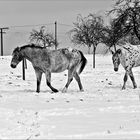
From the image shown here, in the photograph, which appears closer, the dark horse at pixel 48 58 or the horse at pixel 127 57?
the dark horse at pixel 48 58

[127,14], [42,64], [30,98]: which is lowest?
[30,98]

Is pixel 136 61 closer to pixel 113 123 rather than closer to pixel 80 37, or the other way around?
pixel 113 123

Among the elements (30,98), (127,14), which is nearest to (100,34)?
(127,14)

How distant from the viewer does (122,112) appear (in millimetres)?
7707

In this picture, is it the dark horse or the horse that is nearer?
the dark horse

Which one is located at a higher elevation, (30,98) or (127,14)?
(127,14)

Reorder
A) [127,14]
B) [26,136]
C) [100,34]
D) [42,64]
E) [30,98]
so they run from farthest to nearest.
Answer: [100,34]
[127,14]
[42,64]
[30,98]
[26,136]

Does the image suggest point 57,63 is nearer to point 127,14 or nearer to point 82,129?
point 82,129

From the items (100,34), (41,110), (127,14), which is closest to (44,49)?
(41,110)

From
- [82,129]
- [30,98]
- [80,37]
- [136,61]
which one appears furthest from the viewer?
[80,37]

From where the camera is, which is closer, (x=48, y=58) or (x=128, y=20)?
(x=48, y=58)

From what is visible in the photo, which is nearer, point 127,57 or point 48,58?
point 48,58

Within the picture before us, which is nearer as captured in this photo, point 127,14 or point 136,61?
point 136,61

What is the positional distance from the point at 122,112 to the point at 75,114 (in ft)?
3.61
